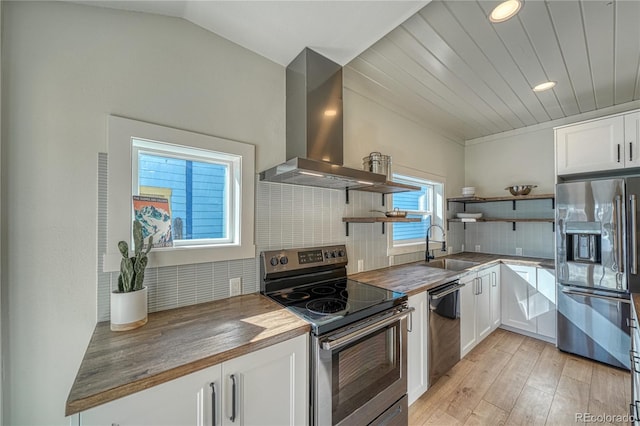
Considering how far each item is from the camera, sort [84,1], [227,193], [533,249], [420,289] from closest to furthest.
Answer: [84,1] → [227,193] → [420,289] → [533,249]

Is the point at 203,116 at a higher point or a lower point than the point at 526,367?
higher

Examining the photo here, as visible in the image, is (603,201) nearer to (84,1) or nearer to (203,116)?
(203,116)

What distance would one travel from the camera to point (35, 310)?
3.33 ft

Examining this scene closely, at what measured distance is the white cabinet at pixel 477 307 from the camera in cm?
224

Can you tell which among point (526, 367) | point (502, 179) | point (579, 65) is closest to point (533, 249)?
point (502, 179)

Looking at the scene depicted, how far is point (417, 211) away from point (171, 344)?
2.84 meters

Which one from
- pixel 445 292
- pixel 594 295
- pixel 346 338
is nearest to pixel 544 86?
pixel 594 295

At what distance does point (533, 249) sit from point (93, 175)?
4.41m

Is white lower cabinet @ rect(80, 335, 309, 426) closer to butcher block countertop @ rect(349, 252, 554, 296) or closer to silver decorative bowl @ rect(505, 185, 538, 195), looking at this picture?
butcher block countertop @ rect(349, 252, 554, 296)

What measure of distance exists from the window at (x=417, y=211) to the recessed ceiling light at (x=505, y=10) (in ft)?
4.75

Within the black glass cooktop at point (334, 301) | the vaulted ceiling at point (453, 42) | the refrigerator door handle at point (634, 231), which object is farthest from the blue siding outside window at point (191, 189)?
the refrigerator door handle at point (634, 231)

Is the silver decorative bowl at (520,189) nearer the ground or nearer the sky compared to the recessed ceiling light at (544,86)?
nearer the ground

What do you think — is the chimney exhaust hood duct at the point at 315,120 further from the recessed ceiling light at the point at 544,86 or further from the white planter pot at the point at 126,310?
the recessed ceiling light at the point at 544,86

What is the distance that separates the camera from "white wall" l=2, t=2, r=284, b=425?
990mm
